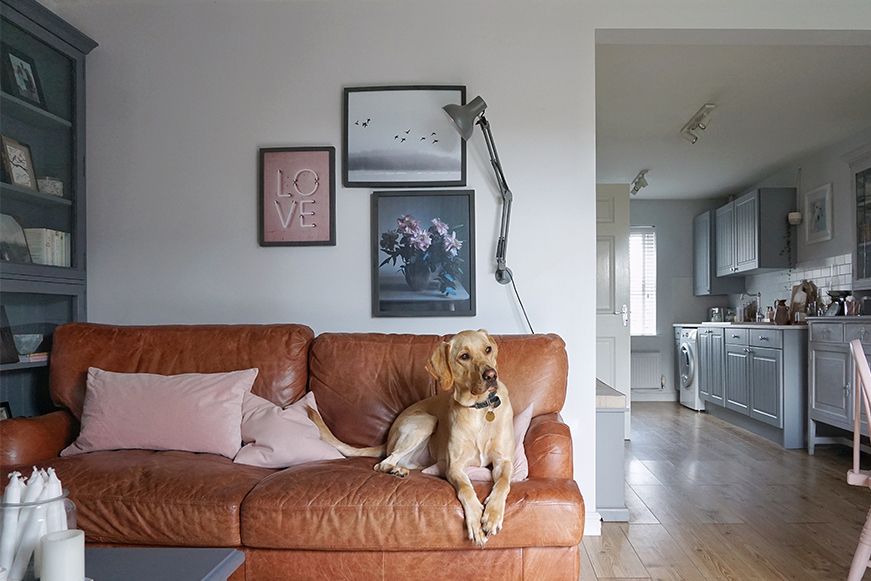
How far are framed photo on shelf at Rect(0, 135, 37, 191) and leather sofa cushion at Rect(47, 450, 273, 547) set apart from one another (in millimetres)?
1450

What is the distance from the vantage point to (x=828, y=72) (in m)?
3.72

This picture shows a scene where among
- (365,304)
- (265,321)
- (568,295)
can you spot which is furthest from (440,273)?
(265,321)

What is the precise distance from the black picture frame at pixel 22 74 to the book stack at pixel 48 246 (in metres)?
0.58

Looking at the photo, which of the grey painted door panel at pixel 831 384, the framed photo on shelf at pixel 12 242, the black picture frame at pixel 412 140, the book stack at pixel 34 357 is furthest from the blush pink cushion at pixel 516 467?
the grey painted door panel at pixel 831 384

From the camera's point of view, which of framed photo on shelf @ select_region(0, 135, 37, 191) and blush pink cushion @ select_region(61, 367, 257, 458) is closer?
blush pink cushion @ select_region(61, 367, 257, 458)

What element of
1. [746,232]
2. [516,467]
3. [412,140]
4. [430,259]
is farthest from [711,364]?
[516,467]

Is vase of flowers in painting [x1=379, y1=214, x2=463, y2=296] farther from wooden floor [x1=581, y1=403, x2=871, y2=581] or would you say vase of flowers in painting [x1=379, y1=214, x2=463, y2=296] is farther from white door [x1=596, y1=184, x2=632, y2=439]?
white door [x1=596, y1=184, x2=632, y2=439]

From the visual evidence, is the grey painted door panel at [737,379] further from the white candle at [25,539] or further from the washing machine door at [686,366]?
the white candle at [25,539]

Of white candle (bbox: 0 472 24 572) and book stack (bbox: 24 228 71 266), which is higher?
book stack (bbox: 24 228 71 266)

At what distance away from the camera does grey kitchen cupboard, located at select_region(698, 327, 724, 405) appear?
5883 mm

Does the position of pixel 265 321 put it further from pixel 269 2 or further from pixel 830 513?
pixel 830 513

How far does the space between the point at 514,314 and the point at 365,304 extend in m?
0.72

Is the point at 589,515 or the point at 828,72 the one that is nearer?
the point at 589,515

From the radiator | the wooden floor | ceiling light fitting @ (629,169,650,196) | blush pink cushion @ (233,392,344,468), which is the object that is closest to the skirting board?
the wooden floor
